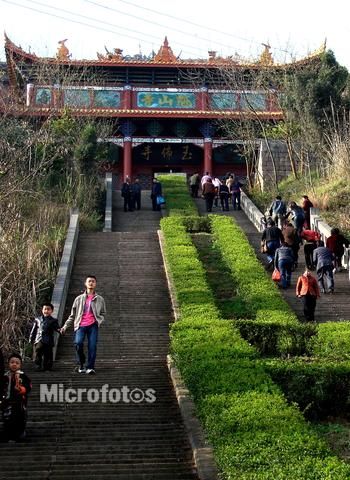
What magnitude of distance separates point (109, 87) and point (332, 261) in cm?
2192

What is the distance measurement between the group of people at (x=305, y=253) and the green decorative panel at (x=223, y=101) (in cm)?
1605

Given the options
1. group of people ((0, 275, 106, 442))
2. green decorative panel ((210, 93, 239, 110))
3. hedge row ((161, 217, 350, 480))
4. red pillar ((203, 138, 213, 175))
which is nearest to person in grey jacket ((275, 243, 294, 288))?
hedge row ((161, 217, 350, 480))

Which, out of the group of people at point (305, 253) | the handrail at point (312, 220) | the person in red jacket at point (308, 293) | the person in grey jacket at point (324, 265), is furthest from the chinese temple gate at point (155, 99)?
the person in red jacket at point (308, 293)

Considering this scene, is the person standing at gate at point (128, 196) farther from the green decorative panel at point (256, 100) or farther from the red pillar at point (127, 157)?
the red pillar at point (127, 157)

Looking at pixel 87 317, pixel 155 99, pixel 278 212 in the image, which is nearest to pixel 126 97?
pixel 155 99

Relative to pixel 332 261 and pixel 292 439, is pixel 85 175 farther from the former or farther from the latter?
pixel 292 439

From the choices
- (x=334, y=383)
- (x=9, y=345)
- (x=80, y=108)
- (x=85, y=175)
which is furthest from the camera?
(x=80, y=108)

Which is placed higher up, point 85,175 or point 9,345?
point 85,175

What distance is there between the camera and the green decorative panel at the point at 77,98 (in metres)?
33.8

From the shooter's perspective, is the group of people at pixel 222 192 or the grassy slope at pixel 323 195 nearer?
the grassy slope at pixel 323 195

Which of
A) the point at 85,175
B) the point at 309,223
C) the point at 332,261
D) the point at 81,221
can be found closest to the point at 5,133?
the point at 81,221

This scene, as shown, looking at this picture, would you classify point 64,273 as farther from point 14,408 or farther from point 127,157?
point 127,157

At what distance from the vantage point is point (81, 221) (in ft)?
74.3

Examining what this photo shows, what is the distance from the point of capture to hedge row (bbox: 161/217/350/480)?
6.27 metres
